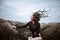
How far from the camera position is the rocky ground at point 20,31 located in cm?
389

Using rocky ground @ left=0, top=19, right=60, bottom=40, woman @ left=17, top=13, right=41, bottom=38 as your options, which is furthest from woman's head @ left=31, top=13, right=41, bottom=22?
rocky ground @ left=0, top=19, right=60, bottom=40

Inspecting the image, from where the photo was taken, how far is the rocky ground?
12.8 ft

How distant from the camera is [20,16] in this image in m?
4.01

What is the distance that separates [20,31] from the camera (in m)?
3.93

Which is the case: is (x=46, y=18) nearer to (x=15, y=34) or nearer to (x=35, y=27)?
(x=35, y=27)

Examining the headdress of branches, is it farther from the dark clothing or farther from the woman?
the dark clothing

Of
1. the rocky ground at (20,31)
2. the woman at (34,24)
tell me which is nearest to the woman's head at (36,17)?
the woman at (34,24)

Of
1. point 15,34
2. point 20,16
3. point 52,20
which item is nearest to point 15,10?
point 20,16

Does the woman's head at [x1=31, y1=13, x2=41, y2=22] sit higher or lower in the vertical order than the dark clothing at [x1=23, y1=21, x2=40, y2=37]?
higher

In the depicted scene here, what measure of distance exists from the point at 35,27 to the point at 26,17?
0.30 m

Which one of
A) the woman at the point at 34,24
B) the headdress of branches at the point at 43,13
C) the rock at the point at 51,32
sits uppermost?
the headdress of branches at the point at 43,13

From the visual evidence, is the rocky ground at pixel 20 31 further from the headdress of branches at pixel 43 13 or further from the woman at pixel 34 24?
the headdress of branches at pixel 43 13

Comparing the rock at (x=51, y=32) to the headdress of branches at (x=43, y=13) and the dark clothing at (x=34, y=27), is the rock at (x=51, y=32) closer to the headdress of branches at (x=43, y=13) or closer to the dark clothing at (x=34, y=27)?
the dark clothing at (x=34, y=27)

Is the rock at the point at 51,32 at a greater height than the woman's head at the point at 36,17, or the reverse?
the woman's head at the point at 36,17
